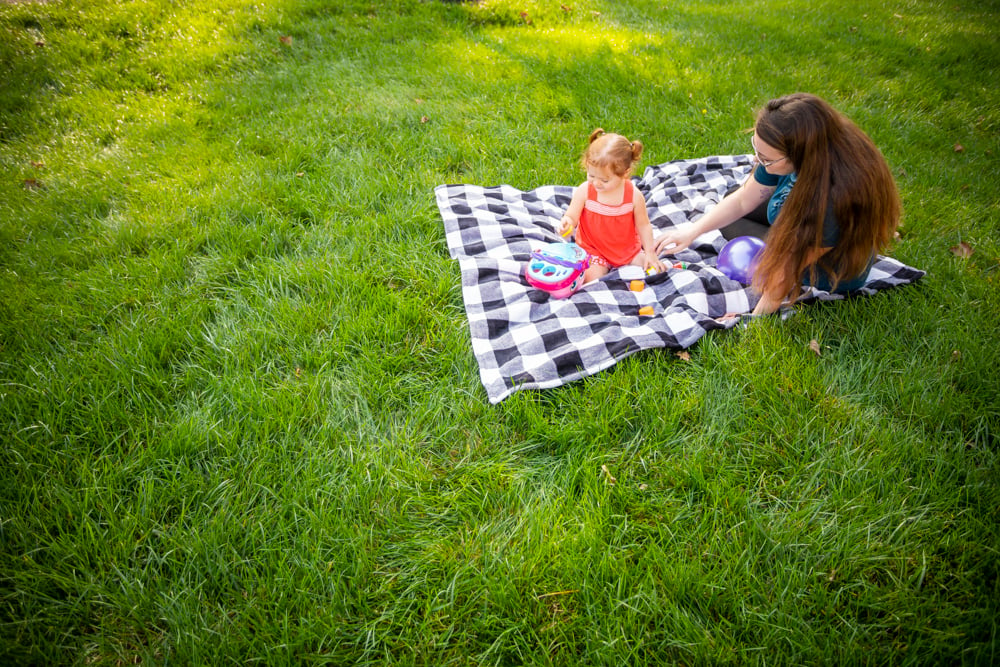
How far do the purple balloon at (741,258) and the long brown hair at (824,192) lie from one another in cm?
53

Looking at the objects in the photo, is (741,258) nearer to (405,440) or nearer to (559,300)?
(559,300)

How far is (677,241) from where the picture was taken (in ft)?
11.3

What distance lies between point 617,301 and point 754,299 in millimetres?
894

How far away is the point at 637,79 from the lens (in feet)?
19.1

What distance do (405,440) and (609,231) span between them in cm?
212

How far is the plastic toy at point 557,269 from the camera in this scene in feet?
10.5

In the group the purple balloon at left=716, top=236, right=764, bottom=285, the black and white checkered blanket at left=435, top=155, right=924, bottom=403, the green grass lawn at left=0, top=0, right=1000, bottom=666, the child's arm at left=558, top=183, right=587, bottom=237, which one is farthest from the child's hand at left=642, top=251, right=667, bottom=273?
the green grass lawn at left=0, top=0, right=1000, bottom=666

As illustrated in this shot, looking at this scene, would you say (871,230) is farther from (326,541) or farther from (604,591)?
(326,541)

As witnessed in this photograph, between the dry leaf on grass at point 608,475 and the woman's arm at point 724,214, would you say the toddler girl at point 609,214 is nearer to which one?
the woman's arm at point 724,214

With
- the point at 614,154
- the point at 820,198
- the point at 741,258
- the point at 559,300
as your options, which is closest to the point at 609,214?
the point at 614,154

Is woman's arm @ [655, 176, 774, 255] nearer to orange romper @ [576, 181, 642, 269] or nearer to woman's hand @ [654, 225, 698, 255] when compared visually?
woman's hand @ [654, 225, 698, 255]

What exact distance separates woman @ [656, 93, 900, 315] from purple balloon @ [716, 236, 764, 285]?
0.43 meters

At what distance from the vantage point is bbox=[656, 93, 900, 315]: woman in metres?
2.56

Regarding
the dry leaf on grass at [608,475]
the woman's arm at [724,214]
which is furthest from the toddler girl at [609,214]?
the dry leaf on grass at [608,475]
